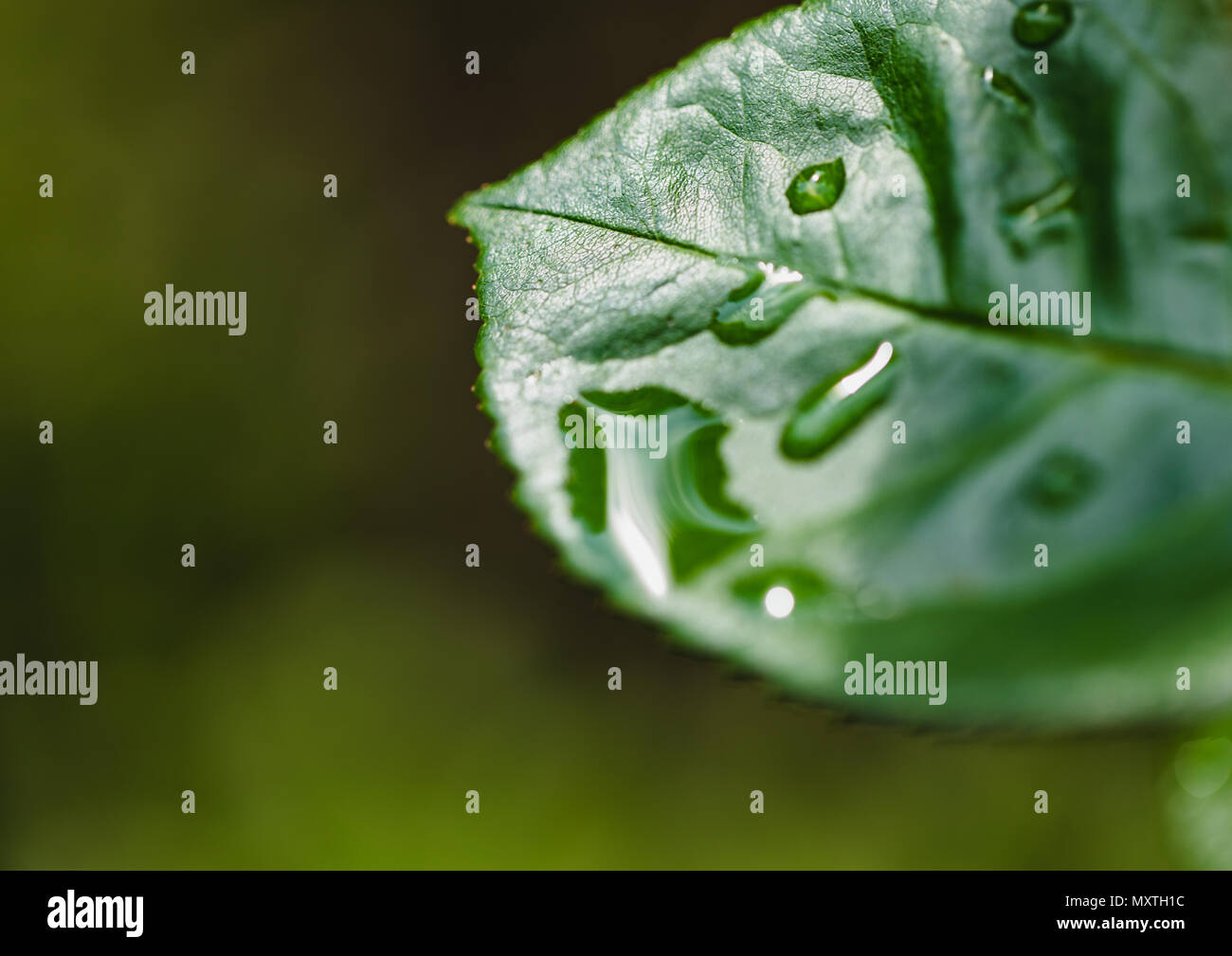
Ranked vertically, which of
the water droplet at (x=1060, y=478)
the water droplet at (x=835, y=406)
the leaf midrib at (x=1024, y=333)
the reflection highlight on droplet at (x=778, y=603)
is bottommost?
the reflection highlight on droplet at (x=778, y=603)

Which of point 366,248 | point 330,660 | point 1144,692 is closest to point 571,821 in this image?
point 330,660

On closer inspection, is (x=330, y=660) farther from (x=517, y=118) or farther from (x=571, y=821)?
(x=517, y=118)

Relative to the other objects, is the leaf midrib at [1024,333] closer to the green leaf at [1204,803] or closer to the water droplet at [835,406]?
the water droplet at [835,406]

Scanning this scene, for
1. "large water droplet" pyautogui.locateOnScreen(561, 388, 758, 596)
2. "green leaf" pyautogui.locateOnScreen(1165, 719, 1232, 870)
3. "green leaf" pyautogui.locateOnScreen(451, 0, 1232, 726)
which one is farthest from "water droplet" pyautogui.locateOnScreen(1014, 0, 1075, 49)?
"green leaf" pyautogui.locateOnScreen(1165, 719, 1232, 870)

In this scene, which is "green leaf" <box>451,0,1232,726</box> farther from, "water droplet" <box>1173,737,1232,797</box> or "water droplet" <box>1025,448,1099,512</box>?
"water droplet" <box>1173,737,1232,797</box>

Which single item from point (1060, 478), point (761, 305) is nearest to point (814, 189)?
point (761, 305)

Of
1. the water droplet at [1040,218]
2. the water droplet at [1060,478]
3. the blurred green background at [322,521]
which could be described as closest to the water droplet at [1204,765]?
the water droplet at [1060,478]
